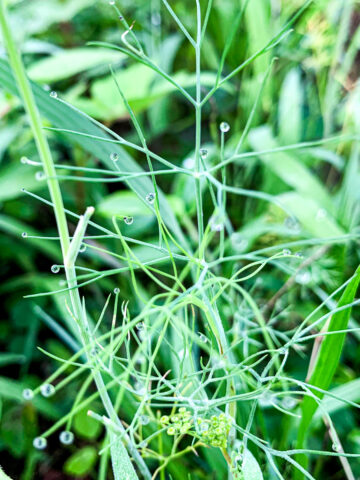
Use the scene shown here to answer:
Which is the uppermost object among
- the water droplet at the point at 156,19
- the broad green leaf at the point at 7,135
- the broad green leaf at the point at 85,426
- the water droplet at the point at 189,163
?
the water droplet at the point at 156,19

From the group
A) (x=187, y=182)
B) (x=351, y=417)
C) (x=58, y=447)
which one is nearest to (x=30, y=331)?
(x=58, y=447)

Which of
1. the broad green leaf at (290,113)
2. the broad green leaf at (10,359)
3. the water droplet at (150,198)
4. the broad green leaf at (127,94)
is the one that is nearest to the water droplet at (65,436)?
the water droplet at (150,198)

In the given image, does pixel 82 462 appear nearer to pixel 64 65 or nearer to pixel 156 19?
pixel 64 65

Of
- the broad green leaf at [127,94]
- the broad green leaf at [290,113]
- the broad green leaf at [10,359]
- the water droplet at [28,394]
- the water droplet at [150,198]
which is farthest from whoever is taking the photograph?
the broad green leaf at [290,113]

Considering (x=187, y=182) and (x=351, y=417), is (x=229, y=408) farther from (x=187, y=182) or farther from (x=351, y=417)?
(x=187, y=182)

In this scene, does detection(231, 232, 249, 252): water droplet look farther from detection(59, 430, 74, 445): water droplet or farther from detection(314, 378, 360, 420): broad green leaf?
detection(59, 430, 74, 445): water droplet

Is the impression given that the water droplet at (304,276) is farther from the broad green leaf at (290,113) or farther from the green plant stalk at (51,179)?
the broad green leaf at (290,113)

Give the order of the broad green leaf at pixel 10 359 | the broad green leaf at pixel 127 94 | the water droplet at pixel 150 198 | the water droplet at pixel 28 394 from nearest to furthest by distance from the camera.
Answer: the water droplet at pixel 28 394 < the water droplet at pixel 150 198 < the broad green leaf at pixel 10 359 < the broad green leaf at pixel 127 94
